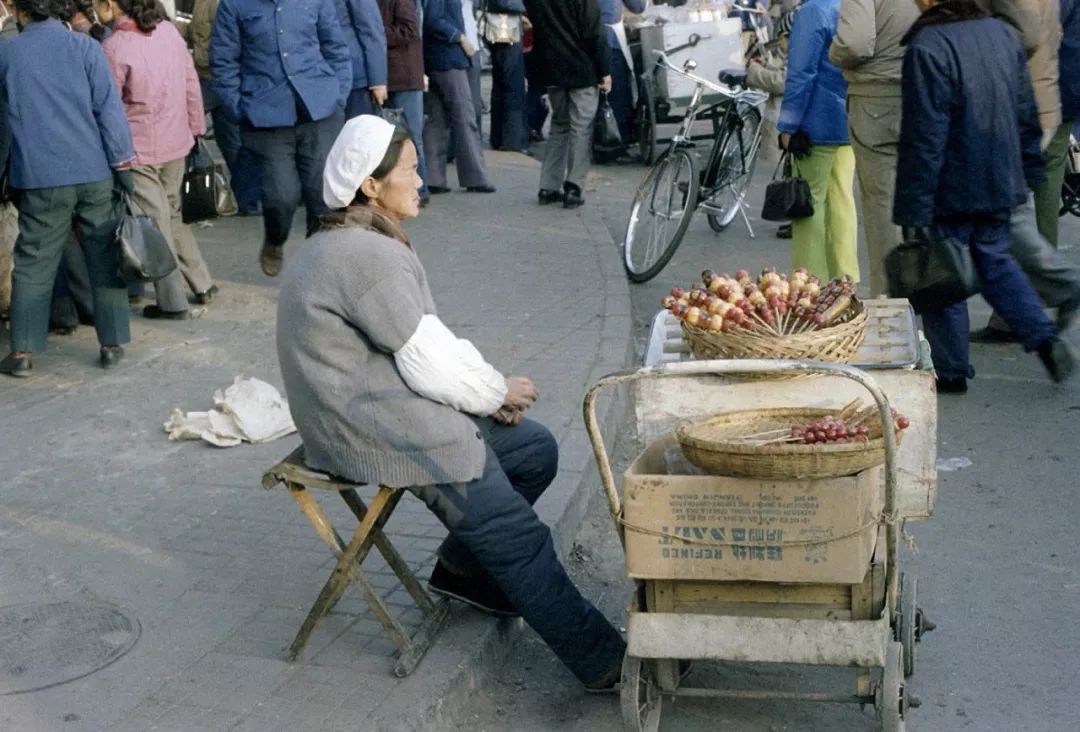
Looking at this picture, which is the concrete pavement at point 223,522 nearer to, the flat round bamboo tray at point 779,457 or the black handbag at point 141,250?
the black handbag at point 141,250

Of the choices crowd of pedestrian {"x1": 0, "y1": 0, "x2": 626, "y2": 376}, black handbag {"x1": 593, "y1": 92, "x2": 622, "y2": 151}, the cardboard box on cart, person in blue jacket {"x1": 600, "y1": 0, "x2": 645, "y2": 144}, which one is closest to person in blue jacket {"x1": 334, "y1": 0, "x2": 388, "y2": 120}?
crowd of pedestrian {"x1": 0, "y1": 0, "x2": 626, "y2": 376}

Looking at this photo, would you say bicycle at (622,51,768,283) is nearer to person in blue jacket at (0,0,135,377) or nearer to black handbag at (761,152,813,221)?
black handbag at (761,152,813,221)

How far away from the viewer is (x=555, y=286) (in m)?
9.30

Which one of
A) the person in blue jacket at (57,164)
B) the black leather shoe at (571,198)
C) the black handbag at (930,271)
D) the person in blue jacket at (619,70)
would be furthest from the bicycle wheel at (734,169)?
the person in blue jacket at (57,164)

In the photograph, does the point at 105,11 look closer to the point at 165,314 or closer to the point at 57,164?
the point at 57,164

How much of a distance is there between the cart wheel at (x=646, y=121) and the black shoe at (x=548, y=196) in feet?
6.56

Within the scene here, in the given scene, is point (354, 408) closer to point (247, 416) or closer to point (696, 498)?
point (696, 498)

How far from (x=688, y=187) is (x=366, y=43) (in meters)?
2.61

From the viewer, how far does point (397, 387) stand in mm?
4180

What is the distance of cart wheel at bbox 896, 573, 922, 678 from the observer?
171 inches

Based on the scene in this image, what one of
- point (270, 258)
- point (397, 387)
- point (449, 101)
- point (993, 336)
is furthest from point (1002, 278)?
point (449, 101)

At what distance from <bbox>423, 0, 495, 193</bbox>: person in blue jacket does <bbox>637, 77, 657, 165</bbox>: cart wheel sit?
68.9 inches

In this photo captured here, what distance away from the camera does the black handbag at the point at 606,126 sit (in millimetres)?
13539

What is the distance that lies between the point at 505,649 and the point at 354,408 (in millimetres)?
1094
